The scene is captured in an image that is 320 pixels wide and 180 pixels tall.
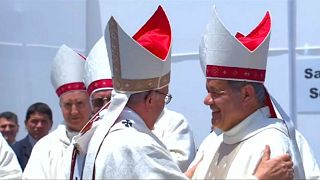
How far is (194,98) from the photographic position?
6.87m

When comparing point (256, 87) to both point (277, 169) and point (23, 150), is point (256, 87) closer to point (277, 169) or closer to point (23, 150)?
point (277, 169)

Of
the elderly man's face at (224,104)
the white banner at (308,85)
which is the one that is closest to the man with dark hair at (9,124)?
the white banner at (308,85)

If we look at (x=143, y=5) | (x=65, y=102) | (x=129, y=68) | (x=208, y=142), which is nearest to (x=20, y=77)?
(x=143, y=5)

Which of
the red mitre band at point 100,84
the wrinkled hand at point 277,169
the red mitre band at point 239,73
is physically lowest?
the wrinkled hand at point 277,169

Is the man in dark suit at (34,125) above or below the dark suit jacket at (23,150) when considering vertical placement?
above

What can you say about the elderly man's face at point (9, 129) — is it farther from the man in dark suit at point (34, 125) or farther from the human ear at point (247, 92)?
the human ear at point (247, 92)

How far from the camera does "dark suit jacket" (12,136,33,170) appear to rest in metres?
6.89

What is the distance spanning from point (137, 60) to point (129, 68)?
0.17 feet

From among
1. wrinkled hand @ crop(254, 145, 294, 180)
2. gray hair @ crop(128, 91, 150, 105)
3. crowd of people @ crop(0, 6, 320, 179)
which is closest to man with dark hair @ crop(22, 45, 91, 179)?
crowd of people @ crop(0, 6, 320, 179)

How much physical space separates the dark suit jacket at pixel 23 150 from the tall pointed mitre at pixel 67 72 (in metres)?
1.33

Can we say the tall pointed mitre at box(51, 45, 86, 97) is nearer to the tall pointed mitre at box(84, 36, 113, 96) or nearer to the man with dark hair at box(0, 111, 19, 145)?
the tall pointed mitre at box(84, 36, 113, 96)

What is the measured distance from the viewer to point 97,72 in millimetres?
5242

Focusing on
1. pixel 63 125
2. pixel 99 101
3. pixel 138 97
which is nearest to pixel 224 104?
pixel 138 97

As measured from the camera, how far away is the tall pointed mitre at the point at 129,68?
11.2 ft
